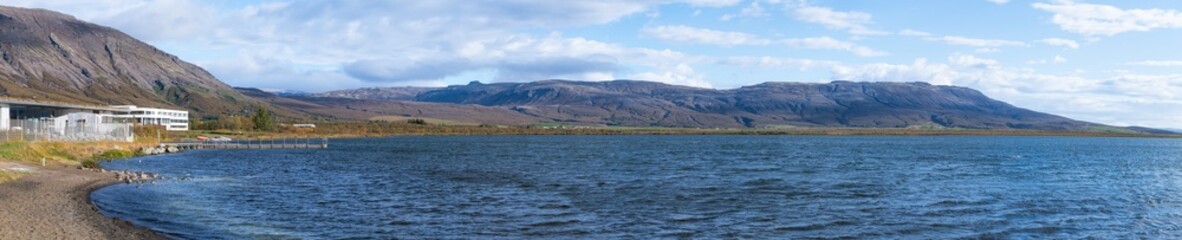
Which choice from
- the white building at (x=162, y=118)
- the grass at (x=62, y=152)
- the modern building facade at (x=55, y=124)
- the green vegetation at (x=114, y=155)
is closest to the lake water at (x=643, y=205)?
A: the grass at (x=62, y=152)

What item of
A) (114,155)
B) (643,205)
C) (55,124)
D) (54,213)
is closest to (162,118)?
(55,124)

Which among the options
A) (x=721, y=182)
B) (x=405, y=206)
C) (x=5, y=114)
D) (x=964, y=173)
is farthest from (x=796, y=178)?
(x=5, y=114)

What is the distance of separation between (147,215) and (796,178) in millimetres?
35056

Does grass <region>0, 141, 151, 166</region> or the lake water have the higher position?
grass <region>0, 141, 151, 166</region>

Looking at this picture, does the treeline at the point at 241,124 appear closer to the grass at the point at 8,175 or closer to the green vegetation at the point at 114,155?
the green vegetation at the point at 114,155

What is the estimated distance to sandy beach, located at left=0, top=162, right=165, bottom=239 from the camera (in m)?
22.3

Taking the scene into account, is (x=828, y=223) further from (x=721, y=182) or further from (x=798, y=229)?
(x=721, y=182)

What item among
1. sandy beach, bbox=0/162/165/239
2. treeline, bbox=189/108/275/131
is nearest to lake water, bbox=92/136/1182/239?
sandy beach, bbox=0/162/165/239

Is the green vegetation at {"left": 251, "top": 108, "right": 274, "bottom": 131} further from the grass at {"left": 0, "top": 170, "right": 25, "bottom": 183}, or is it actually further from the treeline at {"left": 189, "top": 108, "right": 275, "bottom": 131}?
the grass at {"left": 0, "top": 170, "right": 25, "bottom": 183}

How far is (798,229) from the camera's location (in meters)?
27.8

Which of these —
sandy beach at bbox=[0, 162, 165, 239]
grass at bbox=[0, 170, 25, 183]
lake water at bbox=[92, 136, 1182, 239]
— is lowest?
lake water at bbox=[92, 136, 1182, 239]

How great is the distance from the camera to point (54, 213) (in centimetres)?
2650

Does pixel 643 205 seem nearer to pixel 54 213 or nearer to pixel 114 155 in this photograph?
pixel 54 213

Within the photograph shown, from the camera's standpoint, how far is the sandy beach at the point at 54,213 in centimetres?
2230
